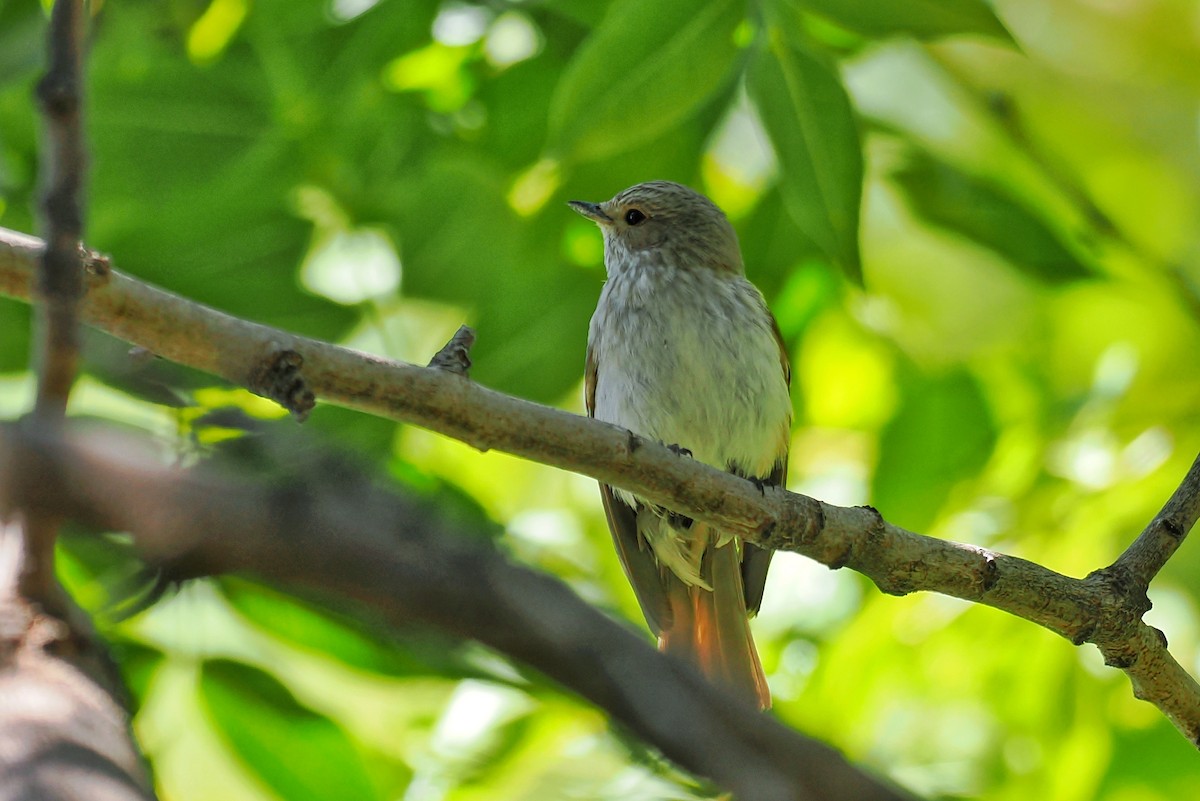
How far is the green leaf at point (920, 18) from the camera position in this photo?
9.42ft

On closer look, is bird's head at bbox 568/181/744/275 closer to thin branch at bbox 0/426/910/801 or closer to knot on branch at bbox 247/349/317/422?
knot on branch at bbox 247/349/317/422

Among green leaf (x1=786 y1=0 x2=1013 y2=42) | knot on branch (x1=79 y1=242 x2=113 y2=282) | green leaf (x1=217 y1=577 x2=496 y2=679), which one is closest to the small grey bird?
green leaf (x1=786 y1=0 x2=1013 y2=42)

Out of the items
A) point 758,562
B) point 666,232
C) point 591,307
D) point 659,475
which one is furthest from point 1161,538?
point 666,232

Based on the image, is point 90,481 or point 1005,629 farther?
point 1005,629

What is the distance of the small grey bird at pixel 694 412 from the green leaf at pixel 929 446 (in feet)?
1.93

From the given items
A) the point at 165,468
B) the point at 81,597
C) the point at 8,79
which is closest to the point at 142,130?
the point at 8,79

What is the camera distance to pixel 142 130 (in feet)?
12.4

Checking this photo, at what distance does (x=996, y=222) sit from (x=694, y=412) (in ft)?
3.82

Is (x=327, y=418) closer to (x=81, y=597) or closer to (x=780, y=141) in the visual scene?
(x=81, y=597)

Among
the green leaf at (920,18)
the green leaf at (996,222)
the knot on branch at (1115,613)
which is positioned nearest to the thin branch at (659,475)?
the knot on branch at (1115,613)

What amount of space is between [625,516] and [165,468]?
311cm

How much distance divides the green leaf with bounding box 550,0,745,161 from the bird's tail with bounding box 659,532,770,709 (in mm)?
1605

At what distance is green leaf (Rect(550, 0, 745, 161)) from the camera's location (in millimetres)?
2863

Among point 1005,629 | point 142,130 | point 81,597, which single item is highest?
point 142,130
